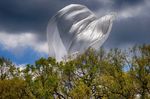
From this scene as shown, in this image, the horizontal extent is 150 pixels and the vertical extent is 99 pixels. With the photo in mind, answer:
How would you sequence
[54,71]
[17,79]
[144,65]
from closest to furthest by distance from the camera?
[144,65], [54,71], [17,79]

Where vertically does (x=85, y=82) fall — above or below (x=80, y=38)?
below

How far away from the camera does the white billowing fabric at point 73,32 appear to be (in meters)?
74.9

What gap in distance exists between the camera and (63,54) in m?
75.1

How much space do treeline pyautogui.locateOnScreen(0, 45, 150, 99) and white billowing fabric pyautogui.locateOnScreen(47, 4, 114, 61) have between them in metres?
2.71

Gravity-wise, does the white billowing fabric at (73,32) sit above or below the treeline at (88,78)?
above

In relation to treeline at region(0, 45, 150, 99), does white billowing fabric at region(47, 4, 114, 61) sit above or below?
above

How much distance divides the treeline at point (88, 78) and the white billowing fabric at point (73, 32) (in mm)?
2709

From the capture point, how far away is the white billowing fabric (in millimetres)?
74938

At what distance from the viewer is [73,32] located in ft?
250

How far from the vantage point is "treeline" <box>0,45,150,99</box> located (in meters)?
64.4

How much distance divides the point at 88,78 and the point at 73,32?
9.71 meters

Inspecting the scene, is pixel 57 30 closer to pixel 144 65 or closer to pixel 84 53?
pixel 84 53

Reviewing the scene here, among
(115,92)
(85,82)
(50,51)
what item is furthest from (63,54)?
(115,92)

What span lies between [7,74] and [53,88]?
18.1 metres
